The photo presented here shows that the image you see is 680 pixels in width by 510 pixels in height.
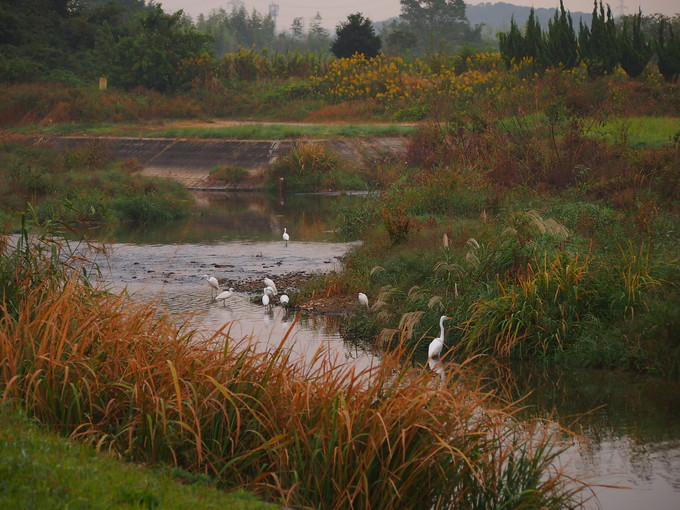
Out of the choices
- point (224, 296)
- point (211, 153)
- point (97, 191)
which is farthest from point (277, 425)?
point (211, 153)

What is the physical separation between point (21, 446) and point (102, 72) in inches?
2177

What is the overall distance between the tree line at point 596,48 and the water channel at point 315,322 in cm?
1348

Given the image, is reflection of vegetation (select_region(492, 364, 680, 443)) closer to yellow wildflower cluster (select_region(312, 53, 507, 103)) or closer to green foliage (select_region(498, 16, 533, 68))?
green foliage (select_region(498, 16, 533, 68))

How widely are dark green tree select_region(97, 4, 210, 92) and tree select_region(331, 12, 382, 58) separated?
10.1 metres

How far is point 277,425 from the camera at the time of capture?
26.5 ft

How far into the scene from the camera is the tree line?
39469 mm

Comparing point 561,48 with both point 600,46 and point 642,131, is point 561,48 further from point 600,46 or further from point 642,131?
point 642,131

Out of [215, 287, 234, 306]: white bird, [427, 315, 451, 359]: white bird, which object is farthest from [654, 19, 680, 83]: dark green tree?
[427, 315, 451, 359]: white bird

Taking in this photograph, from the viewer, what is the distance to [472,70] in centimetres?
5281

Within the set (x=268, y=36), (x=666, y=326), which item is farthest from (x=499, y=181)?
(x=268, y=36)

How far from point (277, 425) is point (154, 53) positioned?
49.4 metres

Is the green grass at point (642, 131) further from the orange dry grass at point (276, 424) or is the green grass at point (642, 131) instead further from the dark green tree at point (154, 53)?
the dark green tree at point (154, 53)

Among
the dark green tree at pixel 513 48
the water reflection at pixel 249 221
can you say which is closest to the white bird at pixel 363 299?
the water reflection at pixel 249 221

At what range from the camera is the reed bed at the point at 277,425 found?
293 inches
